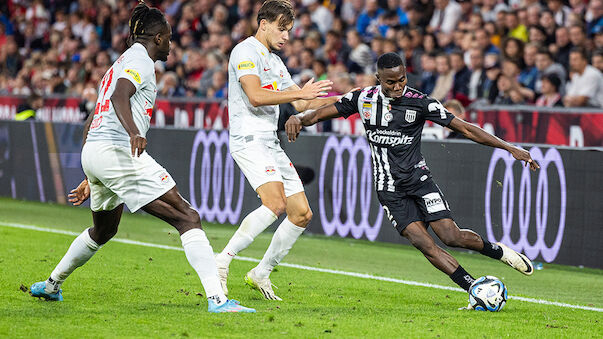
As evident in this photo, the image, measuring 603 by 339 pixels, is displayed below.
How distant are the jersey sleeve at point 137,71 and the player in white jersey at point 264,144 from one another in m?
0.96

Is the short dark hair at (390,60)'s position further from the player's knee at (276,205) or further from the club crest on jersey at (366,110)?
the player's knee at (276,205)

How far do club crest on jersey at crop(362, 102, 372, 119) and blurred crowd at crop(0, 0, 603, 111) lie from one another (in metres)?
6.15

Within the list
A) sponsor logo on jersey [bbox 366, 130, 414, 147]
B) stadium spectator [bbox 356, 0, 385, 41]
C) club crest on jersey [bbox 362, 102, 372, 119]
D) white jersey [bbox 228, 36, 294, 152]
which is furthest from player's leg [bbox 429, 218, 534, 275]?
stadium spectator [bbox 356, 0, 385, 41]

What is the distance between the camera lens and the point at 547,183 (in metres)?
10.5

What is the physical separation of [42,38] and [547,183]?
19493 mm

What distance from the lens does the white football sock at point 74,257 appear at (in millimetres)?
7059

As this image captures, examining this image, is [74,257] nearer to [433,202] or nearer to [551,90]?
[433,202]

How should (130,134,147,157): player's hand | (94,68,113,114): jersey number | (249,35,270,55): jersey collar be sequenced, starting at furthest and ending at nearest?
(249,35,270,55): jersey collar < (94,68,113,114): jersey number < (130,134,147,157): player's hand

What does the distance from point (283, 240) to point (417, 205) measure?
1.10 meters


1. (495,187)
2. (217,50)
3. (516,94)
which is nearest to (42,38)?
(217,50)

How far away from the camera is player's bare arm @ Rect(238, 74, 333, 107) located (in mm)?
7145

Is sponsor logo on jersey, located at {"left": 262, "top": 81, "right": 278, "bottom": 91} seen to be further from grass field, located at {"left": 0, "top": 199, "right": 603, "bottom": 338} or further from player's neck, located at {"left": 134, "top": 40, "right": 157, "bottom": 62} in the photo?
grass field, located at {"left": 0, "top": 199, "right": 603, "bottom": 338}

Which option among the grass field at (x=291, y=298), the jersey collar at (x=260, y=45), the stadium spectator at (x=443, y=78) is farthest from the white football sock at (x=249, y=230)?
the stadium spectator at (x=443, y=78)

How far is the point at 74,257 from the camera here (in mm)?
7074
